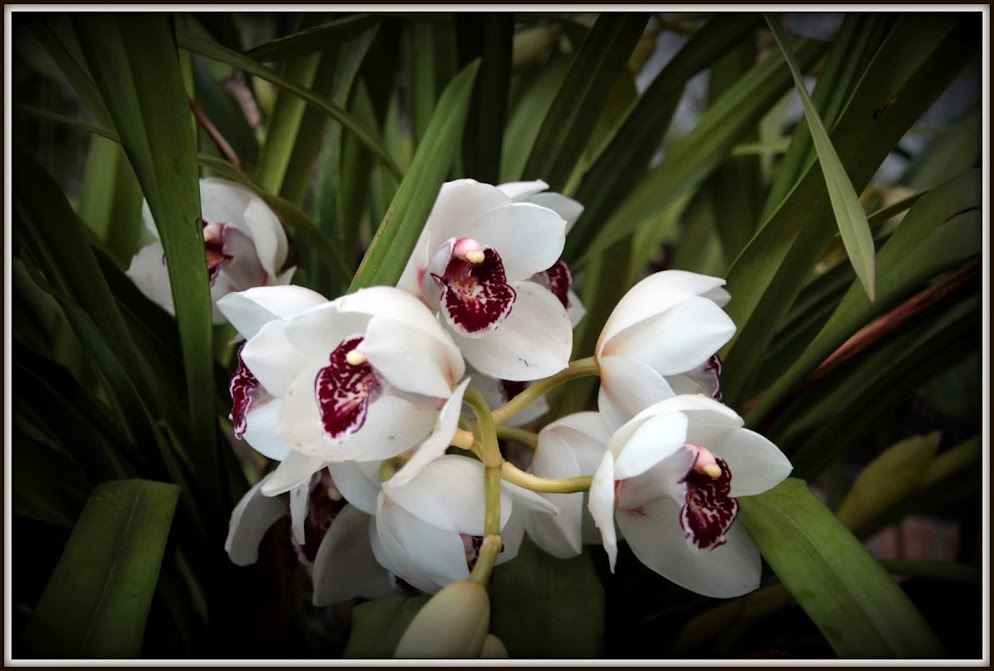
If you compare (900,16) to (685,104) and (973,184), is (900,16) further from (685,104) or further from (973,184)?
(685,104)

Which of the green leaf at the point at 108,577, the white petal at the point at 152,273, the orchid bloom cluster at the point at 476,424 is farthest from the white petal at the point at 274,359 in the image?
the white petal at the point at 152,273

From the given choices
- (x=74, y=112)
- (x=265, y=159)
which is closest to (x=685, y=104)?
(x=74, y=112)

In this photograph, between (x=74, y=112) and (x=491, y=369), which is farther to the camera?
(x=74, y=112)

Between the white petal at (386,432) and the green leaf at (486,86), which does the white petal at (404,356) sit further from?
the green leaf at (486,86)

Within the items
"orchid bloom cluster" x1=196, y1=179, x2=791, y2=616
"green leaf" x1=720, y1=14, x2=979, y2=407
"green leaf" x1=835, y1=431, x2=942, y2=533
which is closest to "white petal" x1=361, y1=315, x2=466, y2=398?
"orchid bloom cluster" x1=196, y1=179, x2=791, y2=616

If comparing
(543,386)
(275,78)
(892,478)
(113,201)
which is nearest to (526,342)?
(543,386)
